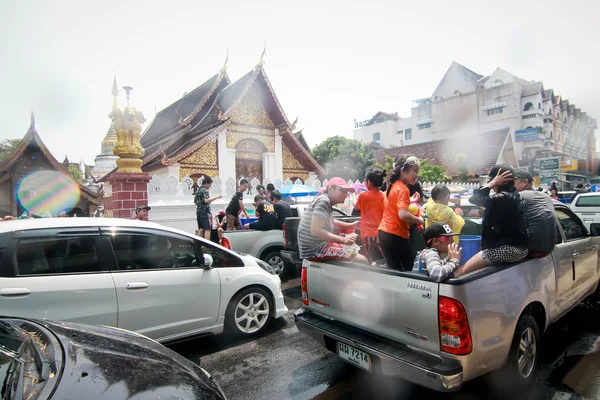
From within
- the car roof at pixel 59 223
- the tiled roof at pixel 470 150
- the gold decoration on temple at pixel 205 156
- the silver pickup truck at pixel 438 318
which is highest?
the tiled roof at pixel 470 150

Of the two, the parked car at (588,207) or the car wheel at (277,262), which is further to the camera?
the parked car at (588,207)

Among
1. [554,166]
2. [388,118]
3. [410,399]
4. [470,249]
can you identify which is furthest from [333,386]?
[388,118]

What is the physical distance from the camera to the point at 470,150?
30.0 metres

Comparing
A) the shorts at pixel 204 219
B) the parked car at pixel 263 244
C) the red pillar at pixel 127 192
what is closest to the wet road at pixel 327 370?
the parked car at pixel 263 244

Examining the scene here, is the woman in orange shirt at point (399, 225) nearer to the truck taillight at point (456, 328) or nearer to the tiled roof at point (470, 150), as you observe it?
the truck taillight at point (456, 328)

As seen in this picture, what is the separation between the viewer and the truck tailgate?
231 cm

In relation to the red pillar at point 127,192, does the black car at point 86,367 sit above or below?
below

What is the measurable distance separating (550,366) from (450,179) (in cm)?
2435

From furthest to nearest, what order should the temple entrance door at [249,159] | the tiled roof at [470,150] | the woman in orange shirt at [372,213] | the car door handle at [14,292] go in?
the tiled roof at [470,150] < the temple entrance door at [249,159] < the woman in orange shirt at [372,213] < the car door handle at [14,292]

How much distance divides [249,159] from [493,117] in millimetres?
37804

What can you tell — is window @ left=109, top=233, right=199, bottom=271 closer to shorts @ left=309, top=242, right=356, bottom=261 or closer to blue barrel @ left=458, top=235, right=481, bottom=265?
shorts @ left=309, top=242, right=356, bottom=261

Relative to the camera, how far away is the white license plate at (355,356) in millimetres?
2549

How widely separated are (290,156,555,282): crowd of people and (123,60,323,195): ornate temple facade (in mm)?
11080

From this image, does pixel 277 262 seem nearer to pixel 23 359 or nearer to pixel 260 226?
pixel 260 226
